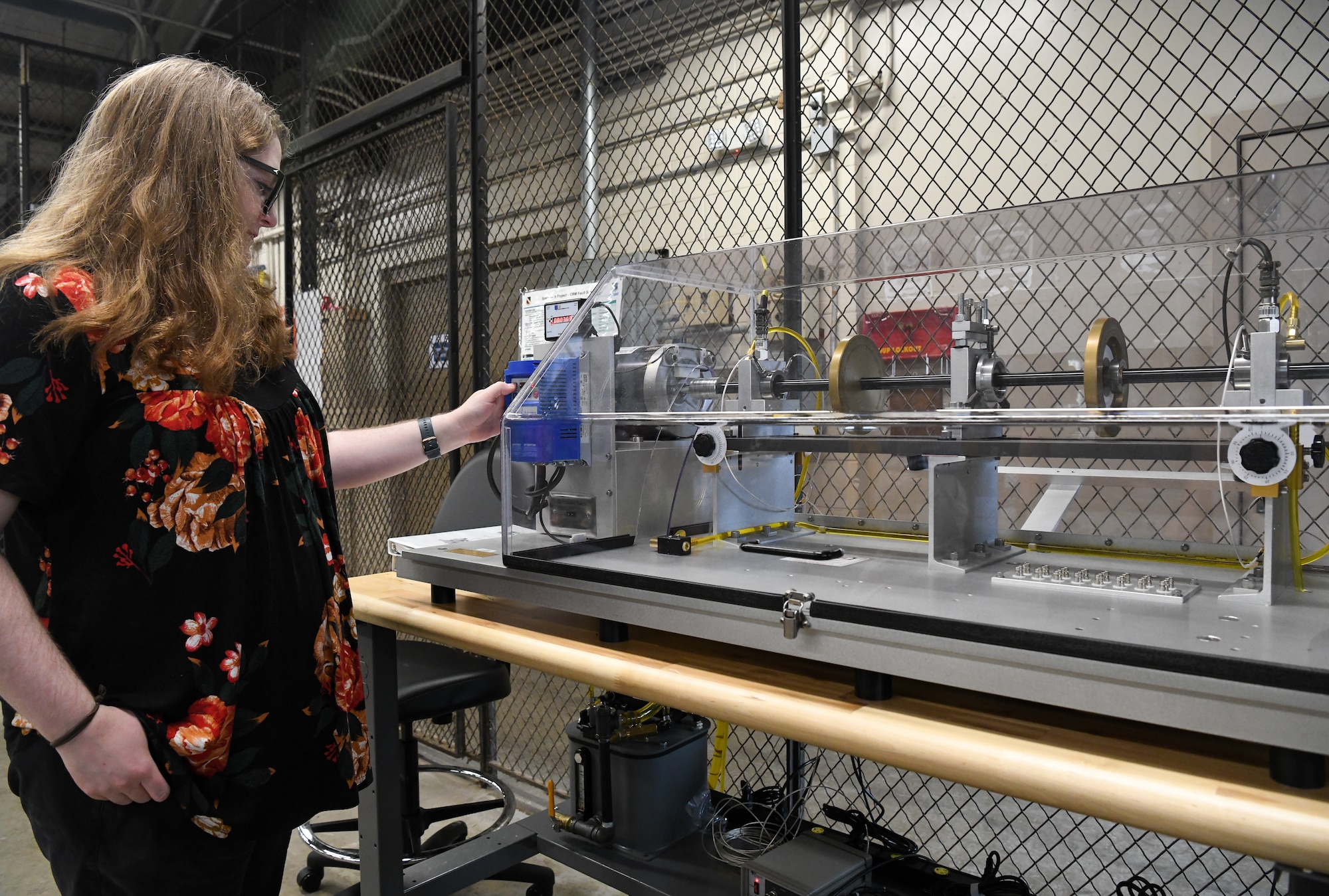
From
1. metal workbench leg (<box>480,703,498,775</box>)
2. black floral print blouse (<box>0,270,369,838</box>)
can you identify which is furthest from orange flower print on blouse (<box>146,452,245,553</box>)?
metal workbench leg (<box>480,703,498,775</box>)

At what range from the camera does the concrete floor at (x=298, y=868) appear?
92.9 inches

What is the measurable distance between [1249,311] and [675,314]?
0.99 m

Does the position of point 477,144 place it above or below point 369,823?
above

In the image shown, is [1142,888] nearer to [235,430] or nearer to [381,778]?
[381,778]

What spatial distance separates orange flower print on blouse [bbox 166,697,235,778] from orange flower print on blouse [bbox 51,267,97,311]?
52cm

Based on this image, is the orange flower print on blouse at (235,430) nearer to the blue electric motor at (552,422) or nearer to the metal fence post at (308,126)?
the blue electric motor at (552,422)

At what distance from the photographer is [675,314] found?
5.69 feet

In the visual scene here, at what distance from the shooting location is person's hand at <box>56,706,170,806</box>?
3.21ft

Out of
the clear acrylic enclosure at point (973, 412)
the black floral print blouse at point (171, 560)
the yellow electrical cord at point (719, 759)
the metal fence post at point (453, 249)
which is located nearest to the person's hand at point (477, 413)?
the clear acrylic enclosure at point (973, 412)

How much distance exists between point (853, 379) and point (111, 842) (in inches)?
47.4

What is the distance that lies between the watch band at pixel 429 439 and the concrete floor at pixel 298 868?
1.33 metres

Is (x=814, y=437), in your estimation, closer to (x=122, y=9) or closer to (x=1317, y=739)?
(x=1317, y=739)

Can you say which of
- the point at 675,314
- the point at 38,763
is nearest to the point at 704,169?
the point at 675,314

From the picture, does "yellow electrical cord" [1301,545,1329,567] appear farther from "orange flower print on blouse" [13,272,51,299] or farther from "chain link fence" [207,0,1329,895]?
"orange flower print on blouse" [13,272,51,299]
